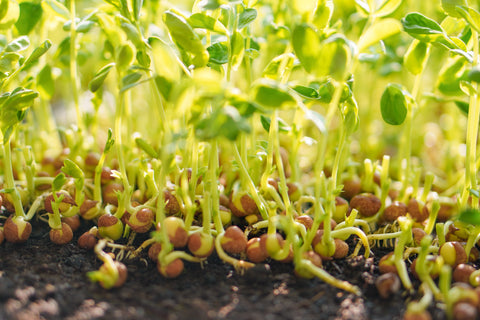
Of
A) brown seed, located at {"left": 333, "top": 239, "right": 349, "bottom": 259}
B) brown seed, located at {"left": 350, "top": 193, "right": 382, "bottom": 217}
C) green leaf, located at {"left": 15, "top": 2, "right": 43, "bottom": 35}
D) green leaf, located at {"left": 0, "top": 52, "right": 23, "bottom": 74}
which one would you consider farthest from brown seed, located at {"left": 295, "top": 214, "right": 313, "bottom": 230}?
green leaf, located at {"left": 15, "top": 2, "right": 43, "bottom": 35}

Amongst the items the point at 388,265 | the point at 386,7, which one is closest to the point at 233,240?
the point at 388,265

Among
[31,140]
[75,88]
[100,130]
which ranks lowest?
[100,130]

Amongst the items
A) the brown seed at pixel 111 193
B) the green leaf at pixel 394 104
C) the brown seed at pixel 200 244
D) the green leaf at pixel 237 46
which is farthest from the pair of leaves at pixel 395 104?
the brown seed at pixel 111 193

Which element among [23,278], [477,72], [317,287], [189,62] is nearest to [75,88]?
[189,62]

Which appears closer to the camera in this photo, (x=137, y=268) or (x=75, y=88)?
(x=137, y=268)

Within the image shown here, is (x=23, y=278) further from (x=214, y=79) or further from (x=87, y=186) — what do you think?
(x=214, y=79)

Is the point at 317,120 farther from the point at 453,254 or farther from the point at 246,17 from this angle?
the point at 453,254

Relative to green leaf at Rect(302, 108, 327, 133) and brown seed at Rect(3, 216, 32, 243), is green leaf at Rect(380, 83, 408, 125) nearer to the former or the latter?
green leaf at Rect(302, 108, 327, 133)
